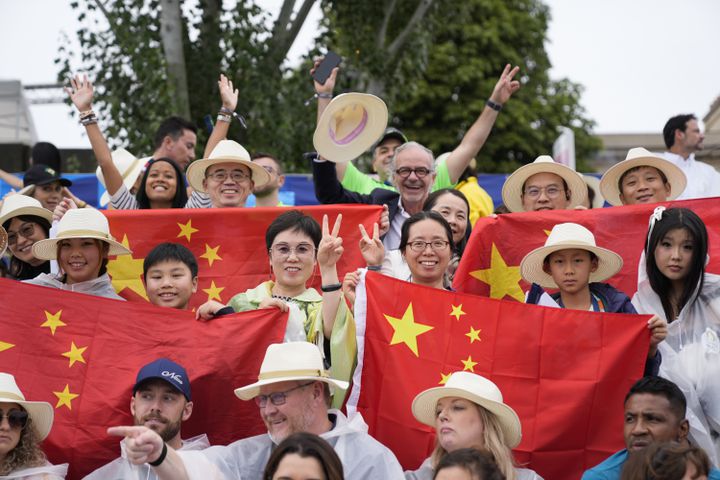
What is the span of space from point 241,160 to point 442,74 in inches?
1065

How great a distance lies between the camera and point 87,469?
7.34 metres

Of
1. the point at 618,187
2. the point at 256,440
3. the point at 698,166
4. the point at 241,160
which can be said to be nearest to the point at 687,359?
the point at 618,187

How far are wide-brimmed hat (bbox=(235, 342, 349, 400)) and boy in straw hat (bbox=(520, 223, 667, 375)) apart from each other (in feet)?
5.99

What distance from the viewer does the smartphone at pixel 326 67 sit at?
31.4ft

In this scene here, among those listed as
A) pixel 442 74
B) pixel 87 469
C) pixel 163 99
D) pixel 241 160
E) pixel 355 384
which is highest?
pixel 442 74

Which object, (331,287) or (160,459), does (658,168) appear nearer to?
(331,287)

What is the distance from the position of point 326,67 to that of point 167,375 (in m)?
3.48

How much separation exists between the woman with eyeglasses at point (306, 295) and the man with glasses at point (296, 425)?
617 millimetres

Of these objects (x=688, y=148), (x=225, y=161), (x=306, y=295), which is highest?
(x=688, y=148)

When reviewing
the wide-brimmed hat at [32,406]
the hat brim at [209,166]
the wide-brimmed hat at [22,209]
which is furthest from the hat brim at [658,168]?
the wide-brimmed hat at [32,406]

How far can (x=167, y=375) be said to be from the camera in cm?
706

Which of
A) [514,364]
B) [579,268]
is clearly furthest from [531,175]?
[514,364]

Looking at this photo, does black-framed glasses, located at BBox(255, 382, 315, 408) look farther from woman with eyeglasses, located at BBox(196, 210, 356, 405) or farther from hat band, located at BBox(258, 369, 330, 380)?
woman with eyeglasses, located at BBox(196, 210, 356, 405)

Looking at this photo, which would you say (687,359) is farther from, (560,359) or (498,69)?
(498,69)
